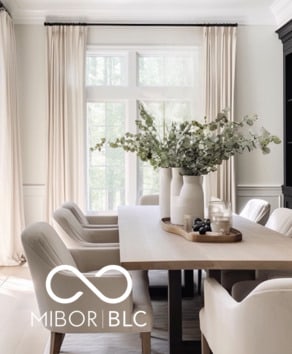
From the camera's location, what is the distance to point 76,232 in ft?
10.5

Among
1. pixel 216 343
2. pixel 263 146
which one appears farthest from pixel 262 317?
pixel 263 146

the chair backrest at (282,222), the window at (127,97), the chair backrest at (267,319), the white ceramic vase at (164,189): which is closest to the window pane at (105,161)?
the window at (127,97)

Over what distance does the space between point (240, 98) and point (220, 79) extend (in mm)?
372

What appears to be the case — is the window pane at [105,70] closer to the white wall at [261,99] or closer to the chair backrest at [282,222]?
the white wall at [261,99]

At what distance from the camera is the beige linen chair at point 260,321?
1.53m

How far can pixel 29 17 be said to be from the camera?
5.56m

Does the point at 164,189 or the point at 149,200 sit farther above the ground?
the point at 164,189

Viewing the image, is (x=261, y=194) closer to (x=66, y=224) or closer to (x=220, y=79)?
(x=220, y=79)

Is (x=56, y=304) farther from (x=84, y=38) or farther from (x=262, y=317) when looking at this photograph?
(x=84, y=38)

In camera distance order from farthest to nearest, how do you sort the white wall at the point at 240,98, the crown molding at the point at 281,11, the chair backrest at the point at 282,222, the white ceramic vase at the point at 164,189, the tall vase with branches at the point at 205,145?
the white wall at the point at 240,98 < the crown molding at the point at 281,11 < the white ceramic vase at the point at 164,189 < the chair backrest at the point at 282,222 < the tall vase with branches at the point at 205,145

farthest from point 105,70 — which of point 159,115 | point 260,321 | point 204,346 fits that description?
point 260,321

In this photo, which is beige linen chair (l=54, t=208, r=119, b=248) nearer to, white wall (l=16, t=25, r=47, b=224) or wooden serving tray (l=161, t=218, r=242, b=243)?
wooden serving tray (l=161, t=218, r=242, b=243)

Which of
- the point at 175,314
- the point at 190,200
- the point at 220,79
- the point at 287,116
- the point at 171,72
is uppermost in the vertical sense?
the point at 171,72

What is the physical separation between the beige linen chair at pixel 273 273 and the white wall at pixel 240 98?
95.0 inches
